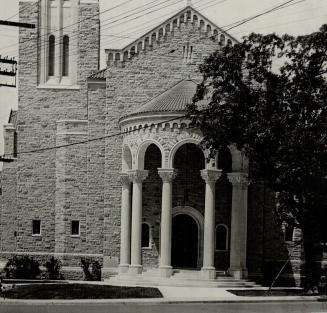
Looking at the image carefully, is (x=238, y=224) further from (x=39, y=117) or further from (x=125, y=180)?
(x=39, y=117)

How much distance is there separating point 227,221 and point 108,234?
5990mm

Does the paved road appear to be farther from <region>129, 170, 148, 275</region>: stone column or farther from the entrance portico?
<region>129, 170, 148, 275</region>: stone column

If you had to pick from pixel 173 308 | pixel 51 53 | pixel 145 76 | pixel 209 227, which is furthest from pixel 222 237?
pixel 51 53

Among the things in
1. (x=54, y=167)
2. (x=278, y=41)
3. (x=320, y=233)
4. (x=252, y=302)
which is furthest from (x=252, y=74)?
(x=54, y=167)

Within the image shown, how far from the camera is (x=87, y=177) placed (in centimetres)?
3662

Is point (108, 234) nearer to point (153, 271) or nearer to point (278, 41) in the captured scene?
point (153, 271)

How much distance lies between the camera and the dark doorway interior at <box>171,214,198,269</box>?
3453 centimetres

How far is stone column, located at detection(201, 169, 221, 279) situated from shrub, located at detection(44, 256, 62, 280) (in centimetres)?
864

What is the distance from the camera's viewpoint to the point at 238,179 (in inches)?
1271

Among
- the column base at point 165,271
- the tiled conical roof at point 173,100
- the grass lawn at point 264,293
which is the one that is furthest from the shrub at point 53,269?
the grass lawn at point 264,293

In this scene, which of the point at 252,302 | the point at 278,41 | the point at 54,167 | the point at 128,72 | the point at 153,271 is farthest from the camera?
the point at 54,167

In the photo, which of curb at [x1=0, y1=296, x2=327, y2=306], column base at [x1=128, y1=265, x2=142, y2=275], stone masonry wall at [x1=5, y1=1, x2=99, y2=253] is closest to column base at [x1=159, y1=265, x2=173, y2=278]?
column base at [x1=128, y1=265, x2=142, y2=275]

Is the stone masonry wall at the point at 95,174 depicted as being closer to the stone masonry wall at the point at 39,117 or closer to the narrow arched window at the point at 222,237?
the stone masonry wall at the point at 39,117

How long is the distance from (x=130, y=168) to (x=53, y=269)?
22.6 ft
